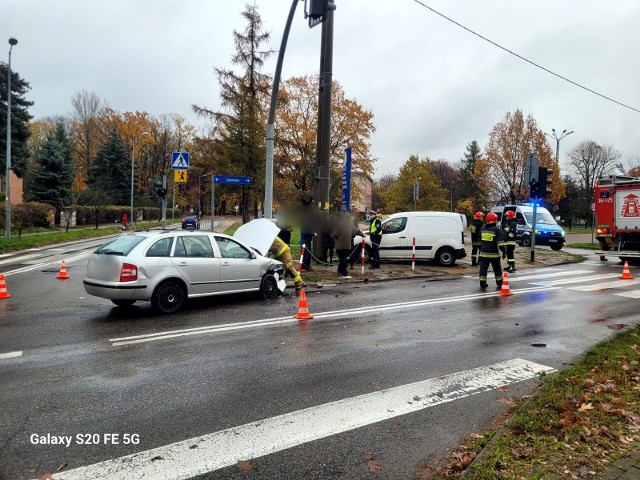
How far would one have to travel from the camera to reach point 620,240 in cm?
1739

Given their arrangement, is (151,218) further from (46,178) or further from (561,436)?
(561,436)

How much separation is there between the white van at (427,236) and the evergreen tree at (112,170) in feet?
154

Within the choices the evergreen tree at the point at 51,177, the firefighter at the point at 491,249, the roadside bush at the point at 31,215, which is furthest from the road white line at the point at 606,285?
the evergreen tree at the point at 51,177

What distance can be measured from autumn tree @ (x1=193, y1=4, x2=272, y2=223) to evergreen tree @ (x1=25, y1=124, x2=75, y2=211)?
61.2ft

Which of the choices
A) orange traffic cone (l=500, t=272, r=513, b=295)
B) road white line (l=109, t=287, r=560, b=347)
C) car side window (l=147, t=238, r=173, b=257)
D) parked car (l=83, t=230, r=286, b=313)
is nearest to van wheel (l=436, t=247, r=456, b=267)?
orange traffic cone (l=500, t=272, r=513, b=295)

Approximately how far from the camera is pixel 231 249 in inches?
368

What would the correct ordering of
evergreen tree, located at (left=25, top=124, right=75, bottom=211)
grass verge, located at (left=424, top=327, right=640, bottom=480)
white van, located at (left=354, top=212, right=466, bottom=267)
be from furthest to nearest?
evergreen tree, located at (left=25, top=124, right=75, bottom=211)
white van, located at (left=354, top=212, right=466, bottom=267)
grass verge, located at (left=424, top=327, right=640, bottom=480)

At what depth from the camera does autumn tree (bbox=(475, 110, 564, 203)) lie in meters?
41.6

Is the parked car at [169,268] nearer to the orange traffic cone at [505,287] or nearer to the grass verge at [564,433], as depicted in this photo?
the orange traffic cone at [505,287]

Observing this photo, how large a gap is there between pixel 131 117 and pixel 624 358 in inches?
2826

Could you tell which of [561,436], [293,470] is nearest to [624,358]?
[561,436]

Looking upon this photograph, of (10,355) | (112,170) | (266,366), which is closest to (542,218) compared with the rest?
(266,366)

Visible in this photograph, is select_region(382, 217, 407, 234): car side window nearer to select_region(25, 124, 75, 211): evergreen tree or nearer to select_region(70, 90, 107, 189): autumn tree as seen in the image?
select_region(25, 124, 75, 211): evergreen tree

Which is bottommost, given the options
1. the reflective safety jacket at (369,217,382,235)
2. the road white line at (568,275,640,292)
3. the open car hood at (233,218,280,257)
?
the road white line at (568,275,640,292)
